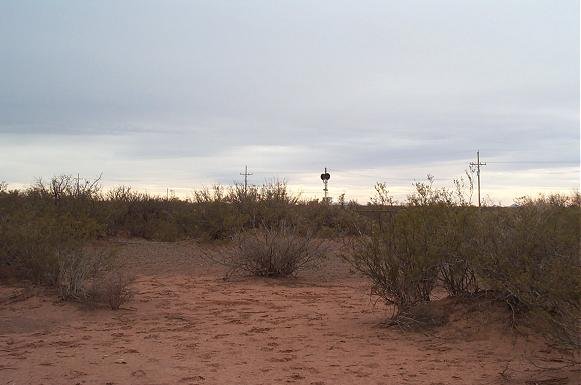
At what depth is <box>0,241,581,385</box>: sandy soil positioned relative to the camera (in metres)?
6.95

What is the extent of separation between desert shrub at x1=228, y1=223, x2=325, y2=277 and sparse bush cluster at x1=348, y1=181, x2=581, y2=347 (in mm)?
5724

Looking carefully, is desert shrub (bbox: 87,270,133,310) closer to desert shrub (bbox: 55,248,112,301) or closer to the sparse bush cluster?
desert shrub (bbox: 55,248,112,301)

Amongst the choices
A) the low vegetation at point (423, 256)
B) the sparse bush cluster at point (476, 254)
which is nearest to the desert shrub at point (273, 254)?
the low vegetation at point (423, 256)

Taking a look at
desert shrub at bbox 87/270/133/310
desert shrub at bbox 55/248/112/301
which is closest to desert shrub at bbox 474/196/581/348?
desert shrub at bbox 87/270/133/310

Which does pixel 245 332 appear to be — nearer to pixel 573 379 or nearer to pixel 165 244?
pixel 573 379

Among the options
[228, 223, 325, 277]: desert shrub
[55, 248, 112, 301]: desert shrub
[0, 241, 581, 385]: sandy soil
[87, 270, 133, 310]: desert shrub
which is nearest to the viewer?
[0, 241, 581, 385]: sandy soil

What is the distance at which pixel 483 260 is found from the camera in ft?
28.1

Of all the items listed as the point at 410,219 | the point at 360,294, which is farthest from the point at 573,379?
the point at 360,294

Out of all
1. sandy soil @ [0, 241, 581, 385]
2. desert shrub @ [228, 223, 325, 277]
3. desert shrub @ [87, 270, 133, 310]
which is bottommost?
→ sandy soil @ [0, 241, 581, 385]

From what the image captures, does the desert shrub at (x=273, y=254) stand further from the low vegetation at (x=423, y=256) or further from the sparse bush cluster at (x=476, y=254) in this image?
the sparse bush cluster at (x=476, y=254)

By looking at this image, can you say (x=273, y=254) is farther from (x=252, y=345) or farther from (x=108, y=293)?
(x=252, y=345)

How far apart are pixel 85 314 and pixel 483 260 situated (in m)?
6.48

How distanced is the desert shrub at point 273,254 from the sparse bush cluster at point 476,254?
5.72 metres

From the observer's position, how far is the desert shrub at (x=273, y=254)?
52.0 ft
